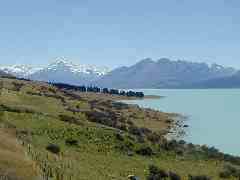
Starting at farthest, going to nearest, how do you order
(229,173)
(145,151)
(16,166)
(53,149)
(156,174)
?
1. (145,151)
2. (229,173)
3. (53,149)
4. (156,174)
5. (16,166)

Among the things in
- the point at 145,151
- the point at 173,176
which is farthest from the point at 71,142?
the point at 173,176

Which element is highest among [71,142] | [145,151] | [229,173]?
[71,142]

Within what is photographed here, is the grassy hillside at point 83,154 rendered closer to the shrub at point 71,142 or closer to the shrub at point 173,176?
the shrub at point 71,142

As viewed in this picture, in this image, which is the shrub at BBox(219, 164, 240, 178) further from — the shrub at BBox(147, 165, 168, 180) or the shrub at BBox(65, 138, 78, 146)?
the shrub at BBox(65, 138, 78, 146)

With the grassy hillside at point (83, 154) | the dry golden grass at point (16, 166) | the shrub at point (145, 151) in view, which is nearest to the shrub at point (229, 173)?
the grassy hillside at point (83, 154)

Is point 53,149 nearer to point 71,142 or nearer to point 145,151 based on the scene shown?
point 71,142


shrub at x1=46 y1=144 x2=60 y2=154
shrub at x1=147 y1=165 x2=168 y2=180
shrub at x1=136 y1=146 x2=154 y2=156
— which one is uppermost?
shrub at x1=46 y1=144 x2=60 y2=154

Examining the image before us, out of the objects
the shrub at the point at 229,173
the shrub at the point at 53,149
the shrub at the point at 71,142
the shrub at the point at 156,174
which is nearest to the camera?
the shrub at the point at 156,174

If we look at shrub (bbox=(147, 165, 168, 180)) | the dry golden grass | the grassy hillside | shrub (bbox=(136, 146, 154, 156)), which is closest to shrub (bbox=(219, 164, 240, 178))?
the grassy hillside

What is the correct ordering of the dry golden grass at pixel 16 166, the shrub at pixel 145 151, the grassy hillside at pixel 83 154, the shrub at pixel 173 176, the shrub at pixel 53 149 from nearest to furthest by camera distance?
the dry golden grass at pixel 16 166, the grassy hillside at pixel 83 154, the shrub at pixel 173 176, the shrub at pixel 53 149, the shrub at pixel 145 151

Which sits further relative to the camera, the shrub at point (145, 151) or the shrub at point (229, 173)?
the shrub at point (145, 151)

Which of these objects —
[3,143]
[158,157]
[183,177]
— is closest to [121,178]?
[183,177]

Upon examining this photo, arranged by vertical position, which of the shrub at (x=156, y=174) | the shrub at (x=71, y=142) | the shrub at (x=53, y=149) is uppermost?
Result: the shrub at (x=53, y=149)

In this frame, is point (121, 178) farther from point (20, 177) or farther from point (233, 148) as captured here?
point (233, 148)
